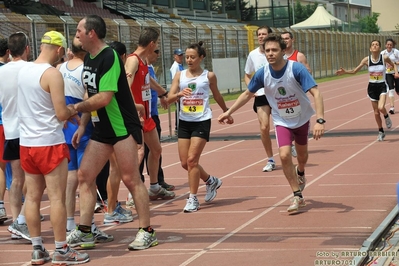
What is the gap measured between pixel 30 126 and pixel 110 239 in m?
1.70

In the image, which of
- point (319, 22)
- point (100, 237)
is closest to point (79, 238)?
point (100, 237)

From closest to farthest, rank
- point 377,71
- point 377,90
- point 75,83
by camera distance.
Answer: point 75,83 < point 377,90 < point 377,71

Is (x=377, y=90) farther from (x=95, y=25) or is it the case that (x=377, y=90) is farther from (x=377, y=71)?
(x=95, y=25)

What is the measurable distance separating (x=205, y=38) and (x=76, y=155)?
91.1 ft

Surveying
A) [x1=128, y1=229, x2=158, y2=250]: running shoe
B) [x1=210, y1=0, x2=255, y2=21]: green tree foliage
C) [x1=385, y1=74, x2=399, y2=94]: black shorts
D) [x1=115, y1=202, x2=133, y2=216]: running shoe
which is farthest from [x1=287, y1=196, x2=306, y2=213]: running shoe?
[x1=210, y1=0, x2=255, y2=21]: green tree foliage

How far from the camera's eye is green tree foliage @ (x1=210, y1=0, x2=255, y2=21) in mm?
66438

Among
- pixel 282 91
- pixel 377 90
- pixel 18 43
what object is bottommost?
pixel 377 90

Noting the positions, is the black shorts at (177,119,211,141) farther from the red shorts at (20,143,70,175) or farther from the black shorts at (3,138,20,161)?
the red shorts at (20,143,70,175)

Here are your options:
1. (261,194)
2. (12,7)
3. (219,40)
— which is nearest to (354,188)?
(261,194)

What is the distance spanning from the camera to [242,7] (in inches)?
2677

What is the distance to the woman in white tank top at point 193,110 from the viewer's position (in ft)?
34.0

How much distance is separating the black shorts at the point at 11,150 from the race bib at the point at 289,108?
3.04 meters

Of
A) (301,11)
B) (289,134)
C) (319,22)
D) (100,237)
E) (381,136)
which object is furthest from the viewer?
(301,11)

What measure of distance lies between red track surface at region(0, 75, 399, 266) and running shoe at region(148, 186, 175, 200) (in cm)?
14
